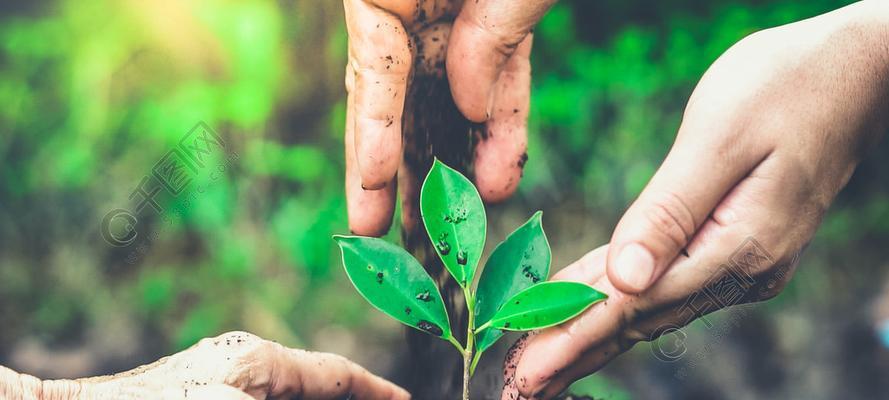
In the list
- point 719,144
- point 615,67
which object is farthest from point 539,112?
point 719,144

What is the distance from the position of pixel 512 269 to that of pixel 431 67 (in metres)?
0.36

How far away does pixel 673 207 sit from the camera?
0.66m

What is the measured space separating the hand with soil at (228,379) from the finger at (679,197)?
0.32 meters

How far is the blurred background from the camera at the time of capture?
0.98 meters

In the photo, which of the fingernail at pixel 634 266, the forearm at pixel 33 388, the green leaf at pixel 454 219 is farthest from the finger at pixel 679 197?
the forearm at pixel 33 388

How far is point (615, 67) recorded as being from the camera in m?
1.06

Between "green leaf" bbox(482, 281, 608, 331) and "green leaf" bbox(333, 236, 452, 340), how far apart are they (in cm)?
5

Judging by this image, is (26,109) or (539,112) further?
(539,112)

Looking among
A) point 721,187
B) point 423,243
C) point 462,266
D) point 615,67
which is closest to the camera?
point 462,266

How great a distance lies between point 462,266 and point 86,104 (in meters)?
0.66

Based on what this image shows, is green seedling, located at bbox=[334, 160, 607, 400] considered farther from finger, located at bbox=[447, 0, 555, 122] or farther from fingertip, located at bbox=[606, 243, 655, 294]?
finger, located at bbox=[447, 0, 555, 122]

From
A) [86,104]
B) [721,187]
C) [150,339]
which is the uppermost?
[86,104]

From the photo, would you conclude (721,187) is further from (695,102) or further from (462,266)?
(462,266)

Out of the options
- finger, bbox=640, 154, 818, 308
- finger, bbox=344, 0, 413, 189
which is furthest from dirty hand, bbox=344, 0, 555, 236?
finger, bbox=640, 154, 818, 308
